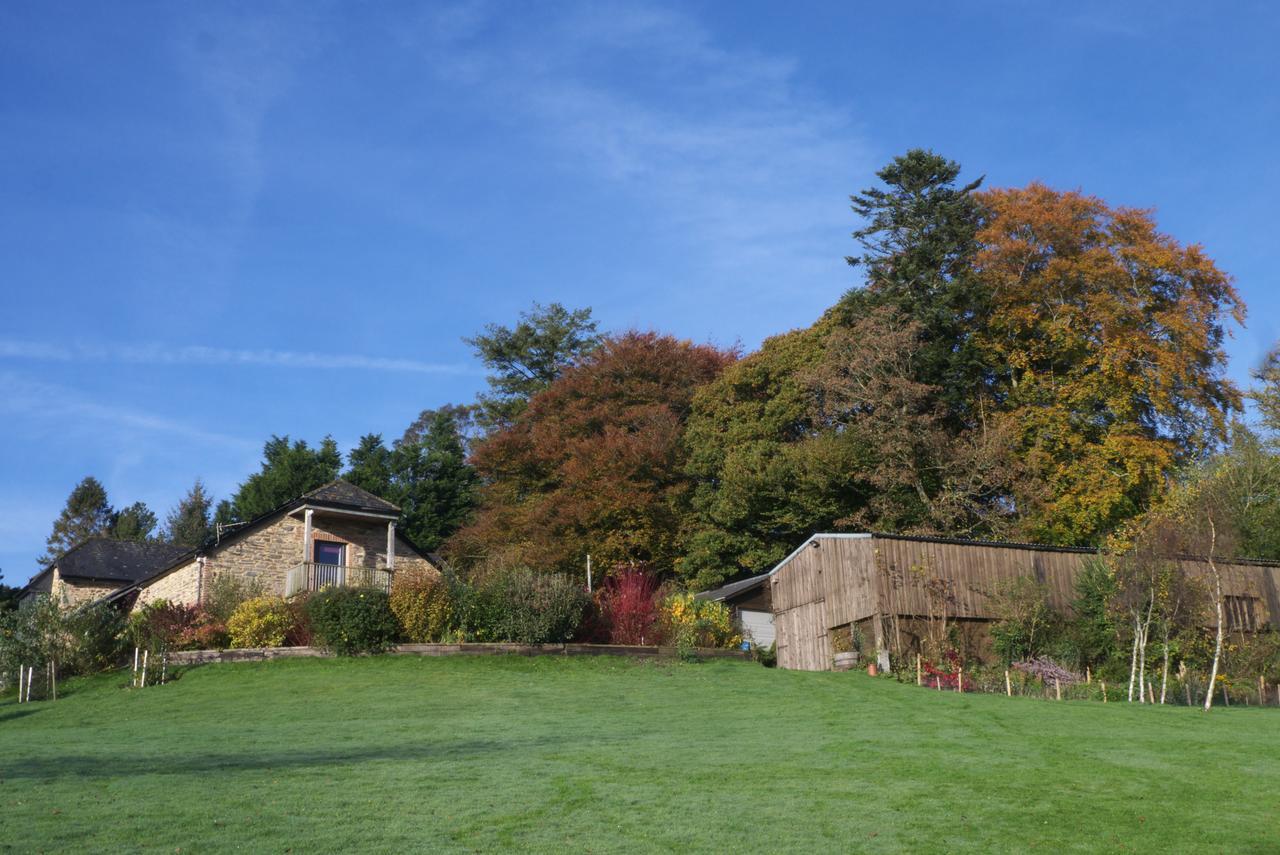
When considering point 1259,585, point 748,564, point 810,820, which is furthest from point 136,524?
point 810,820

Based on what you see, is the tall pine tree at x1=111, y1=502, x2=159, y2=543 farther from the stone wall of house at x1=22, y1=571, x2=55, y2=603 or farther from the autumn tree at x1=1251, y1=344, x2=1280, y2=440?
the autumn tree at x1=1251, y1=344, x2=1280, y2=440

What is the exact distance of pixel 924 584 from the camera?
27.0 meters

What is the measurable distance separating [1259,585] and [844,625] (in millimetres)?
11426

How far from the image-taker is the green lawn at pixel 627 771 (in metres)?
10.1

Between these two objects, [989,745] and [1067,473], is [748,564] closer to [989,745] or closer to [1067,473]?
[1067,473]

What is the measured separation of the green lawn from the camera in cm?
1011

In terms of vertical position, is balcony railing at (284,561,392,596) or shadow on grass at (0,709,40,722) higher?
balcony railing at (284,561,392,596)

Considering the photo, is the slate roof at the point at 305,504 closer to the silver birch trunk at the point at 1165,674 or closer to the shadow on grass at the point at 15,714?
the shadow on grass at the point at 15,714

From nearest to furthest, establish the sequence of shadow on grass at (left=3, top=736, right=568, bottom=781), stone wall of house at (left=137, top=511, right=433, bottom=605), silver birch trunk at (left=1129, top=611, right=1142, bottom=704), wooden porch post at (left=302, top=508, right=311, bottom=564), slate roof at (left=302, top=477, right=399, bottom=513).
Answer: shadow on grass at (left=3, top=736, right=568, bottom=781), silver birch trunk at (left=1129, top=611, right=1142, bottom=704), stone wall of house at (left=137, top=511, right=433, bottom=605), wooden porch post at (left=302, top=508, right=311, bottom=564), slate roof at (left=302, top=477, right=399, bottom=513)

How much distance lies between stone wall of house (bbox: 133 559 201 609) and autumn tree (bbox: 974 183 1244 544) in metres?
24.7

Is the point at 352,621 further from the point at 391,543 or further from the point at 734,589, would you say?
the point at 734,589

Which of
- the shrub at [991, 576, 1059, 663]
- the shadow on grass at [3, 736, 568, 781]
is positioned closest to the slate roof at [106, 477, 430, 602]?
the shrub at [991, 576, 1059, 663]

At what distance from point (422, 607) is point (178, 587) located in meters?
10.5

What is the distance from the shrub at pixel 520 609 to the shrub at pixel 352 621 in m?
1.88
